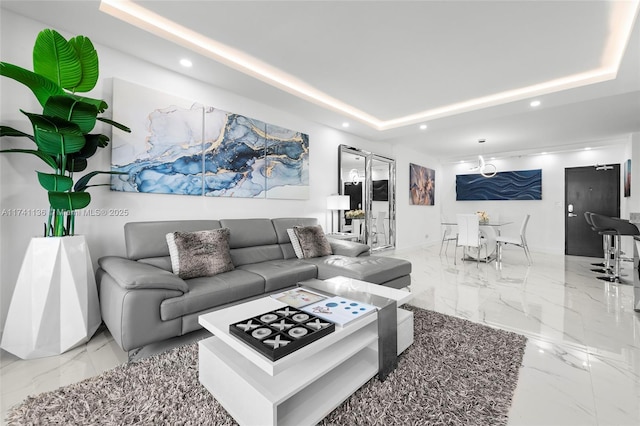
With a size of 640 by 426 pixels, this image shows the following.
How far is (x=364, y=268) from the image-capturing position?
2789 millimetres

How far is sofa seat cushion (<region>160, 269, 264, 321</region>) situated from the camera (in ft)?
6.31

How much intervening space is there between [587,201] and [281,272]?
7.69 meters

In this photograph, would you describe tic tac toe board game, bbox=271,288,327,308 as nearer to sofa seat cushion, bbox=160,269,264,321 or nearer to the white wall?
sofa seat cushion, bbox=160,269,264,321

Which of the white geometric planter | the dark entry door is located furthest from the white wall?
the dark entry door

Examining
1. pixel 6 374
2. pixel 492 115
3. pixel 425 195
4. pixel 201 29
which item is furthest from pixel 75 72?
pixel 425 195

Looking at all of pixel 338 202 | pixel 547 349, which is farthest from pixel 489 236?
pixel 547 349

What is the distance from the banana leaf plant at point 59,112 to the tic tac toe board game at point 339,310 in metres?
1.90

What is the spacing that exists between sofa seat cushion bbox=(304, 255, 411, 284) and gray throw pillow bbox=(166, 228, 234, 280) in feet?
3.21

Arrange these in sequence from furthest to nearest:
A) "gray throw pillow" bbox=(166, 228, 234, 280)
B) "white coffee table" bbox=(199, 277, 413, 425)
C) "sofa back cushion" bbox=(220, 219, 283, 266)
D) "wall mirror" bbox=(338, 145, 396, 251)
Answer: "wall mirror" bbox=(338, 145, 396, 251) → "sofa back cushion" bbox=(220, 219, 283, 266) → "gray throw pillow" bbox=(166, 228, 234, 280) → "white coffee table" bbox=(199, 277, 413, 425)

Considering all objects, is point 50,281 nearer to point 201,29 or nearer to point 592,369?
point 201,29

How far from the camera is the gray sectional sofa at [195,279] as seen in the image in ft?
5.97

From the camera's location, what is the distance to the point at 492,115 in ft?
14.2

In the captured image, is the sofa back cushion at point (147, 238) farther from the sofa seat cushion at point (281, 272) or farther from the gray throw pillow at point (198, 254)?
the sofa seat cushion at point (281, 272)

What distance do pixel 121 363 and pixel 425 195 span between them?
7.36 m
